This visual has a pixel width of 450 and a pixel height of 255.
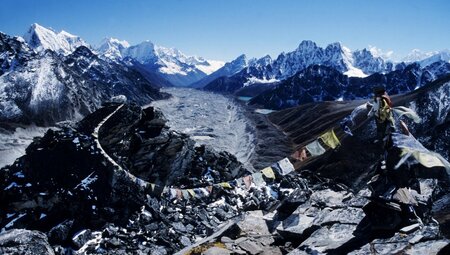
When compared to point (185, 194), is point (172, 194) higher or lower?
higher

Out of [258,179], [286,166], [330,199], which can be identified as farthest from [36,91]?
[330,199]

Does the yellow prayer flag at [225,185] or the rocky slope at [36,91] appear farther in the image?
the rocky slope at [36,91]

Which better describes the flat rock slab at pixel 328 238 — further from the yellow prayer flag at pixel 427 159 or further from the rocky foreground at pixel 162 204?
the yellow prayer flag at pixel 427 159

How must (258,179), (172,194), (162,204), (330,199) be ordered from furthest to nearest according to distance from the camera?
(258,179)
(172,194)
(162,204)
(330,199)

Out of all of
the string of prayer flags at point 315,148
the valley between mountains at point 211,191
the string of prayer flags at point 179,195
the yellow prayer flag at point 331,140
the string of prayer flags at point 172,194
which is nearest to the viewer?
the valley between mountains at point 211,191

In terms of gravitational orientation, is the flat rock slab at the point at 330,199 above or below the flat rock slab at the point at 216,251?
above

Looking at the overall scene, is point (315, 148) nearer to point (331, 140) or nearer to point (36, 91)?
point (331, 140)

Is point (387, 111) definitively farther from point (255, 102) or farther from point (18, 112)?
point (255, 102)

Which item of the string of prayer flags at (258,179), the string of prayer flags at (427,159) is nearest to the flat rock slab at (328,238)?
the string of prayer flags at (427,159)

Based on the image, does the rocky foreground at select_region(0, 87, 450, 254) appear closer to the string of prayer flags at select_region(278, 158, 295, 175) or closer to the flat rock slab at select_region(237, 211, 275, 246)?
the flat rock slab at select_region(237, 211, 275, 246)
